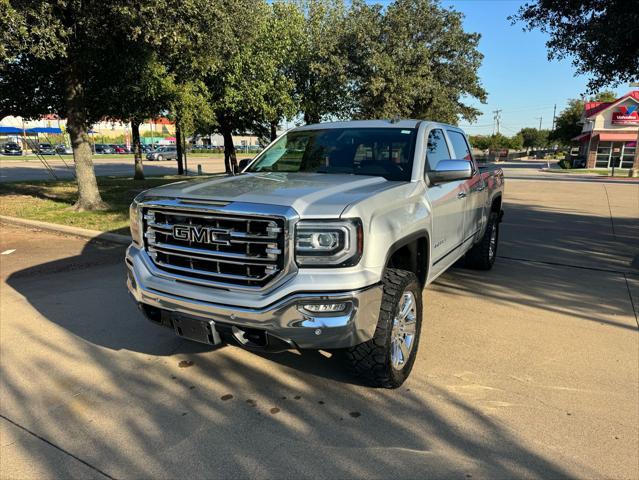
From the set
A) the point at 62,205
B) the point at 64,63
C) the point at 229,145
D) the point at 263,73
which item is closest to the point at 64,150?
the point at 229,145

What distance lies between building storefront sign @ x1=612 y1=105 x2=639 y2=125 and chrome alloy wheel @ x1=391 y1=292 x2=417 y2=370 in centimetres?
4593

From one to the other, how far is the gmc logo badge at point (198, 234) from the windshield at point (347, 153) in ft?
4.84

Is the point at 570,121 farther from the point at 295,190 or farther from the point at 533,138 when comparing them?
the point at 295,190

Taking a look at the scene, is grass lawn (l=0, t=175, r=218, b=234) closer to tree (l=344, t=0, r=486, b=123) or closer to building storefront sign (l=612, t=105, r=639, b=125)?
tree (l=344, t=0, r=486, b=123)

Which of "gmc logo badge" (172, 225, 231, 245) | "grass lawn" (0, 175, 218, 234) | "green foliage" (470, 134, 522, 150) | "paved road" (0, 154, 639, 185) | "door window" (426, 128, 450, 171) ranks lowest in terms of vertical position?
"paved road" (0, 154, 639, 185)

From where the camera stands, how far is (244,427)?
9.70 feet

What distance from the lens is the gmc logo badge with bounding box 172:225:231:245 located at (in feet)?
9.85

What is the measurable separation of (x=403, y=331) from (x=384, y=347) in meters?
0.43

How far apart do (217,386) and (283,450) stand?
0.90 m

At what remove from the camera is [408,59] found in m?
23.5

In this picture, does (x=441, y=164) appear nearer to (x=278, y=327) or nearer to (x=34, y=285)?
(x=278, y=327)

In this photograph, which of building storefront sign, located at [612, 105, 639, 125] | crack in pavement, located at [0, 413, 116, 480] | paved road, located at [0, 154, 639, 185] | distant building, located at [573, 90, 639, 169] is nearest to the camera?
crack in pavement, located at [0, 413, 116, 480]

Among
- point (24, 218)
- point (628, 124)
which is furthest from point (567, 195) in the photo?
point (628, 124)

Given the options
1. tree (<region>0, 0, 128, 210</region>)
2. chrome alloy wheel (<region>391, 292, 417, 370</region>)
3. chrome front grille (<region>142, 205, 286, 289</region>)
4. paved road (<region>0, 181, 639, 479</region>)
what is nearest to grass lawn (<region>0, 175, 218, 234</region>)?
tree (<region>0, 0, 128, 210</region>)
